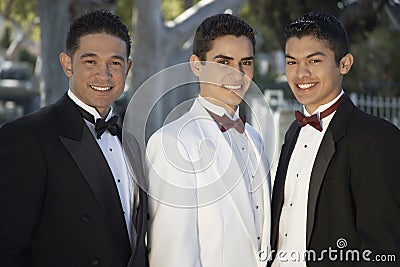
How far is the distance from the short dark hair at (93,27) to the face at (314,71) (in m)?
0.93

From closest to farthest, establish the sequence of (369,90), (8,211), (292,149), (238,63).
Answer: (8,211) → (238,63) → (292,149) → (369,90)

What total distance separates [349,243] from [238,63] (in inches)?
42.1

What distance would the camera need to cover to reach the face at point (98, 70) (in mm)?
3502

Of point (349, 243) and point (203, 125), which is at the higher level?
point (203, 125)

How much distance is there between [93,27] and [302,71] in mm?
1119

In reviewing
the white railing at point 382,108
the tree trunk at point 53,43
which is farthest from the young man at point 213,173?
the white railing at point 382,108

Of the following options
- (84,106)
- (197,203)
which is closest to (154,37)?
(84,106)

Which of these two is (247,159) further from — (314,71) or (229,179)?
(314,71)

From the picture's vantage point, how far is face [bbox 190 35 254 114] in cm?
359

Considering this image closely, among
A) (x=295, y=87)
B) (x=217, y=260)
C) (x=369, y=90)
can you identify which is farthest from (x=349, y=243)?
(x=369, y=90)

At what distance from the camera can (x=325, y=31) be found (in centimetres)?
368

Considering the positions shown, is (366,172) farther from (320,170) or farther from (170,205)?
(170,205)

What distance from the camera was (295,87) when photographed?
3.75 m

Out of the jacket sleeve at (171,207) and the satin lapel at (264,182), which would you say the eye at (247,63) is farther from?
the jacket sleeve at (171,207)
